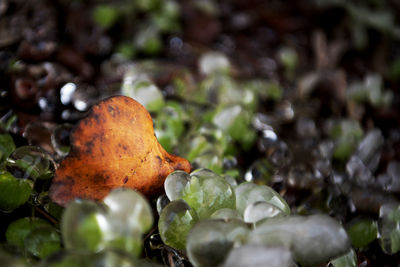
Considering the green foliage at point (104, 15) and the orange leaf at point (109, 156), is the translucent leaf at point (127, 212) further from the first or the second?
the green foliage at point (104, 15)

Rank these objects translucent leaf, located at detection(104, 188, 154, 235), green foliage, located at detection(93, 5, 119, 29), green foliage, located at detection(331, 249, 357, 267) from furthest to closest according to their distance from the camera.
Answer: green foliage, located at detection(93, 5, 119, 29)
green foliage, located at detection(331, 249, 357, 267)
translucent leaf, located at detection(104, 188, 154, 235)

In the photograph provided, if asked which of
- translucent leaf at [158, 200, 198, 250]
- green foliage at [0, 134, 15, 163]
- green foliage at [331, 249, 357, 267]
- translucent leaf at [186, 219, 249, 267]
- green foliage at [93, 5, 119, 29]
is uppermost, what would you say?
translucent leaf at [186, 219, 249, 267]

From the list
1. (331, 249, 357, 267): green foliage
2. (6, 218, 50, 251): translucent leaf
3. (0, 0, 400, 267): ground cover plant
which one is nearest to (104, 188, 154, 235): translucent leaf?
(0, 0, 400, 267): ground cover plant

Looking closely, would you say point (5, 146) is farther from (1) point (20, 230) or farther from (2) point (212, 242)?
(2) point (212, 242)

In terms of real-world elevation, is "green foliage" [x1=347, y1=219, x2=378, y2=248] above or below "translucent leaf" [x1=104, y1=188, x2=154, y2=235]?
below

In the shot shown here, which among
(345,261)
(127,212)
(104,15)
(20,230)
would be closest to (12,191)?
(20,230)

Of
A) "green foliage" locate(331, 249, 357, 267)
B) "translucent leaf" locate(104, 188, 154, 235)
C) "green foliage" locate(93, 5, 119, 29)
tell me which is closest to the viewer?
"translucent leaf" locate(104, 188, 154, 235)

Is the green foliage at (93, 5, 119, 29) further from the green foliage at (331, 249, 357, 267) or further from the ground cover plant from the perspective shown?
the green foliage at (331, 249, 357, 267)

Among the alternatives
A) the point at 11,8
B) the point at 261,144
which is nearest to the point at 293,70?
the point at 261,144
